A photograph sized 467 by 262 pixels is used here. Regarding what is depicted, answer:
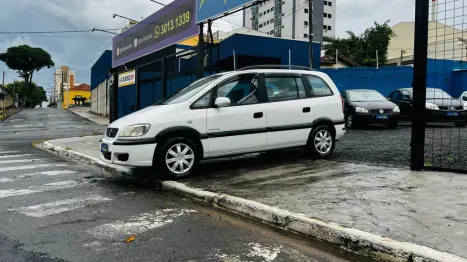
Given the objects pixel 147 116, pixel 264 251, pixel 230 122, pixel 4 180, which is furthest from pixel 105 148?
pixel 264 251

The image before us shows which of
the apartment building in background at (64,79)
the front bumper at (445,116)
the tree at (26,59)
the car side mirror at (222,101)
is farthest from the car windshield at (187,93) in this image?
the apartment building in background at (64,79)

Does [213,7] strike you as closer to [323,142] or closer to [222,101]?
[222,101]

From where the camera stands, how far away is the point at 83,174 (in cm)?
741

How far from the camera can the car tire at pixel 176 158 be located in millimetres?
6121

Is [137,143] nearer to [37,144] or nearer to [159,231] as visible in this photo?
[159,231]

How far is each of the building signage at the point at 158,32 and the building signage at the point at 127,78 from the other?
191cm

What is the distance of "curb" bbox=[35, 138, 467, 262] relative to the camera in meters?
3.13

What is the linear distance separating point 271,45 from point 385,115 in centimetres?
1280

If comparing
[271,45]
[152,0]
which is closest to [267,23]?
[271,45]

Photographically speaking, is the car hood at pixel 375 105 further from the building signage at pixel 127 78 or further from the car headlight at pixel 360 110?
the building signage at pixel 127 78

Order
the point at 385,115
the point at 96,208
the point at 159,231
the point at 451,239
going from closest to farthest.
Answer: the point at 451,239 → the point at 159,231 → the point at 96,208 → the point at 385,115

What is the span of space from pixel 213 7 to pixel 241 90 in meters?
4.16

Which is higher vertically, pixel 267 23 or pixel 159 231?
pixel 267 23

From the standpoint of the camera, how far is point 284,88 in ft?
23.7
